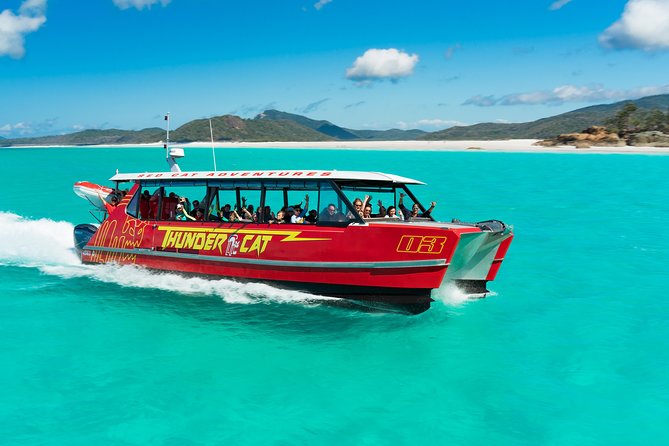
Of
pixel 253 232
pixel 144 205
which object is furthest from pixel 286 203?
pixel 144 205

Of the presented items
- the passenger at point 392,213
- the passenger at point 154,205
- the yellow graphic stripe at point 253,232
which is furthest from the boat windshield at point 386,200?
the passenger at point 154,205

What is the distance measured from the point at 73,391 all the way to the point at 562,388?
767 centimetres

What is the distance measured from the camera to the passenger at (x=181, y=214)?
1352 cm

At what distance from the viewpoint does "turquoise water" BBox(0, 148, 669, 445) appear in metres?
7.53

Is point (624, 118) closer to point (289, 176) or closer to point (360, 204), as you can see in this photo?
point (360, 204)

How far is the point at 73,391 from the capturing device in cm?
841

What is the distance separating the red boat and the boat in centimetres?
2

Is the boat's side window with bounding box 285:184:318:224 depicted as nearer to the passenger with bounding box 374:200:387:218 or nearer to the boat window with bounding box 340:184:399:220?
the boat window with bounding box 340:184:399:220

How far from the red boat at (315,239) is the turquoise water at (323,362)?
0.58 m

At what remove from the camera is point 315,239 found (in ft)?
36.5

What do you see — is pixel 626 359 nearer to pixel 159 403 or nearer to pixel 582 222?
pixel 159 403

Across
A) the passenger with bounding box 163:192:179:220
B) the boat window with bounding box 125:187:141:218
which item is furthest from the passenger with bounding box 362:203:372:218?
the boat window with bounding box 125:187:141:218

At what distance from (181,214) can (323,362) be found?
20.7 feet

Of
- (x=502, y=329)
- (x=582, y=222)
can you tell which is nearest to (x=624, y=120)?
(x=582, y=222)
